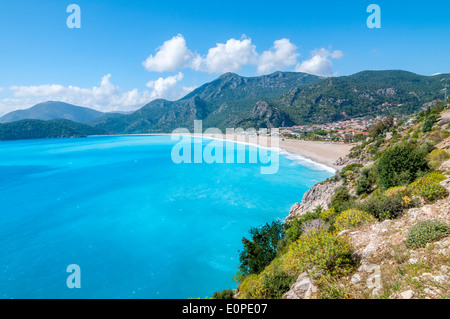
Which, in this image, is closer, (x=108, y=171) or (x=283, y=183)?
(x=283, y=183)

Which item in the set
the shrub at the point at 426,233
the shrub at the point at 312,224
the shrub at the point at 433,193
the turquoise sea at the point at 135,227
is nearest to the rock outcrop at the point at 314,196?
the turquoise sea at the point at 135,227

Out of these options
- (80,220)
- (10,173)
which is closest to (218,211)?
(80,220)

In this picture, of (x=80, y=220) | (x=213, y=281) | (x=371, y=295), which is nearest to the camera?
(x=371, y=295)

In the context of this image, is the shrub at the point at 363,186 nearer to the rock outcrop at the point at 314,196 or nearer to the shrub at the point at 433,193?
the rock outcrop at the point at 314,196
